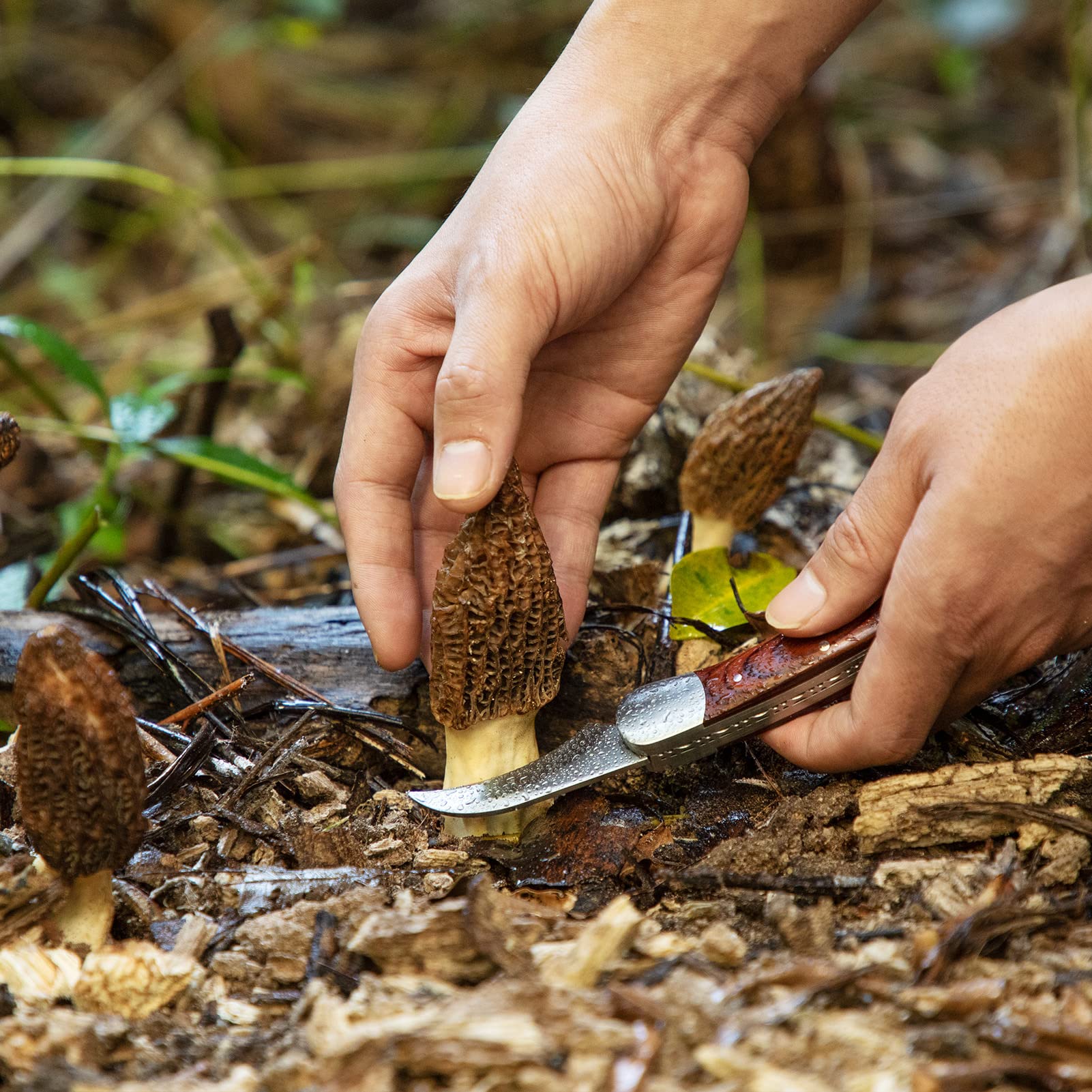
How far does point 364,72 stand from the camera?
6.87 meters

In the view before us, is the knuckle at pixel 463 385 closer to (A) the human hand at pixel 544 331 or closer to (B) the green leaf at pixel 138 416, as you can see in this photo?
(A) the human hand at pixel 544 331

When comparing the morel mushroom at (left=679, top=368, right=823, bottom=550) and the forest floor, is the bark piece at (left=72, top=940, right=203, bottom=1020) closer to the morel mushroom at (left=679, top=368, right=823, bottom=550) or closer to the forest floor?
the forest floor

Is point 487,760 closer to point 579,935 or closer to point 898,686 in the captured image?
point 579,935

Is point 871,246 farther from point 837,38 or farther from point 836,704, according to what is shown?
point 836,704

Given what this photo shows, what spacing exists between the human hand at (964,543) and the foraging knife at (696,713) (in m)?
0.04

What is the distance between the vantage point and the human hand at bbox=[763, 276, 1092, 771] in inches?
62.7

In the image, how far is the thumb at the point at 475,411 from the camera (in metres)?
1.73

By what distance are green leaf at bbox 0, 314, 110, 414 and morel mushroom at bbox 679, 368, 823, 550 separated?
1.47m

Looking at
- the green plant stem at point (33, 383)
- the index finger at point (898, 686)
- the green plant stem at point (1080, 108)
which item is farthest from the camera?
the green plant stem at point (1080, 108)

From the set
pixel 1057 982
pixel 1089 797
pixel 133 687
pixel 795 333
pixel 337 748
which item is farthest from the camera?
pixel 795 333

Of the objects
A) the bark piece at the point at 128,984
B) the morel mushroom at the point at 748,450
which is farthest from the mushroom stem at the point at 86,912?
the morel mushroom at the point at 748,450

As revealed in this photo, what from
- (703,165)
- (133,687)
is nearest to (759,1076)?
(133,687)

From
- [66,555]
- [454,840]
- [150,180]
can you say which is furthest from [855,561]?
[150,180]

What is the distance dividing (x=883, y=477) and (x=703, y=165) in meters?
0.96
